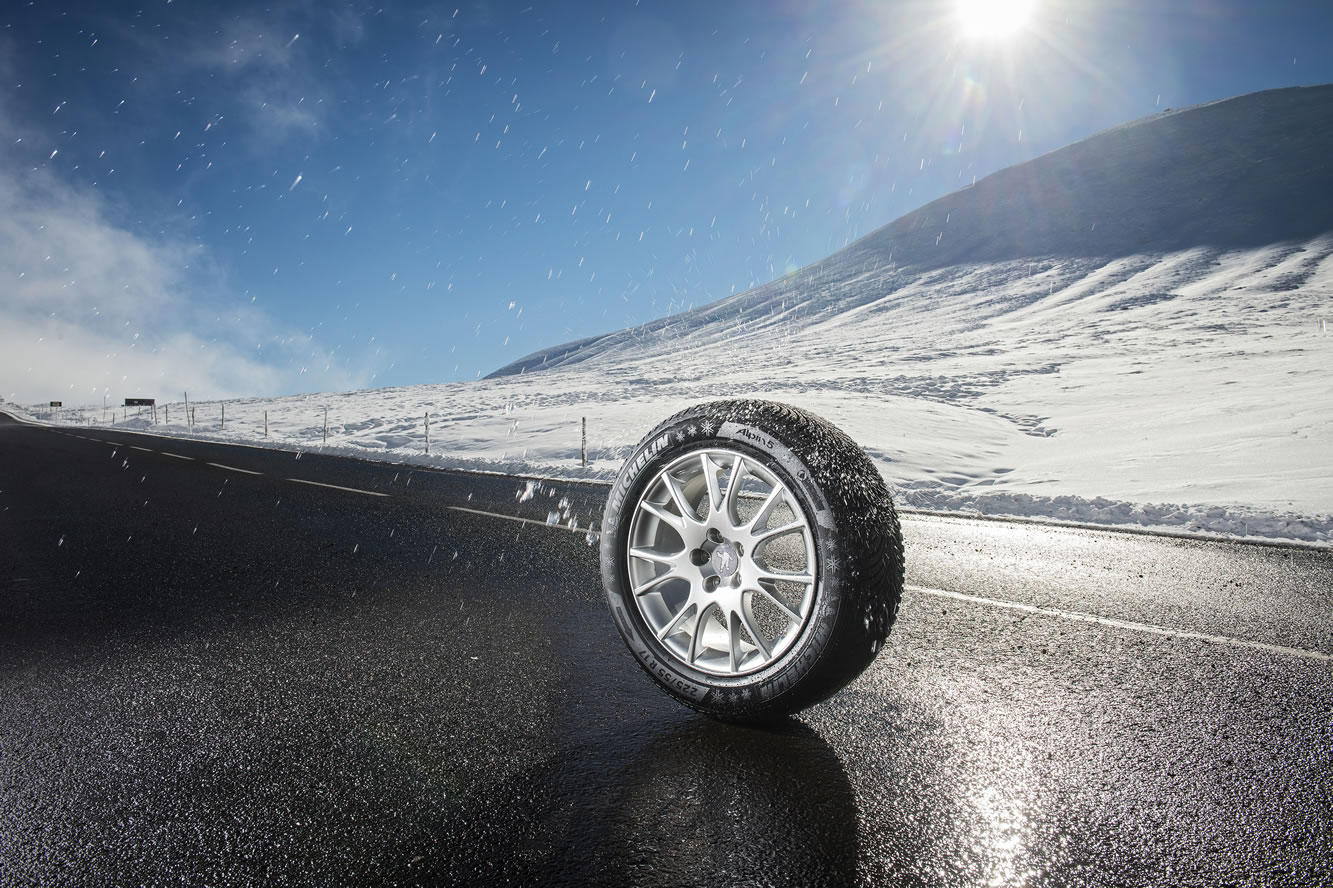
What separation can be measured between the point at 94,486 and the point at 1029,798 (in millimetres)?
12165

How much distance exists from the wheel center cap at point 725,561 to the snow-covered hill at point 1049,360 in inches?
283

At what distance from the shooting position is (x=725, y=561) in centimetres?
250

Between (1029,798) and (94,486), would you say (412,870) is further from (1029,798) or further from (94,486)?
(94,486)

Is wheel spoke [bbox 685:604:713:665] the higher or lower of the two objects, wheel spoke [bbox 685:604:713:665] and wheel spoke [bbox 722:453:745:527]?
the lower

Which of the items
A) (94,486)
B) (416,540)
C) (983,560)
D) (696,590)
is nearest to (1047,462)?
(983,560)

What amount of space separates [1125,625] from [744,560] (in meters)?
2.32

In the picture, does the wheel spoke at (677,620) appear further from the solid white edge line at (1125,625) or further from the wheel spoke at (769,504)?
the solid white edge line at (1125,625)

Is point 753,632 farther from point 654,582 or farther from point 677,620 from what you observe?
point 654,582

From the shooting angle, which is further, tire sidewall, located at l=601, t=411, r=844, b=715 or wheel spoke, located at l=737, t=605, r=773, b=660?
wheel spoke, located at l=737, t=605, r=773, b=660

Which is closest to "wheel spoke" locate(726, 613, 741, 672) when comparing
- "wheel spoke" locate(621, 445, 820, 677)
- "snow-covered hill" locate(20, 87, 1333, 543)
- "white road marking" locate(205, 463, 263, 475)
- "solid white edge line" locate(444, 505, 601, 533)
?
"wheel spoke" locate(621, 445, 820, 677)

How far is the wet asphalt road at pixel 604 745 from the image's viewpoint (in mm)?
1633

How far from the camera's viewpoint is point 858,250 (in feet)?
336

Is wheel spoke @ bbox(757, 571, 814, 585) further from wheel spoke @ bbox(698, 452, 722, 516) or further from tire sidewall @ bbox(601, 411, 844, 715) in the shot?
wheel spoke @ bbox(698, 452, 722, 516)

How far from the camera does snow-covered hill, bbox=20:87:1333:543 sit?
12.1 m
